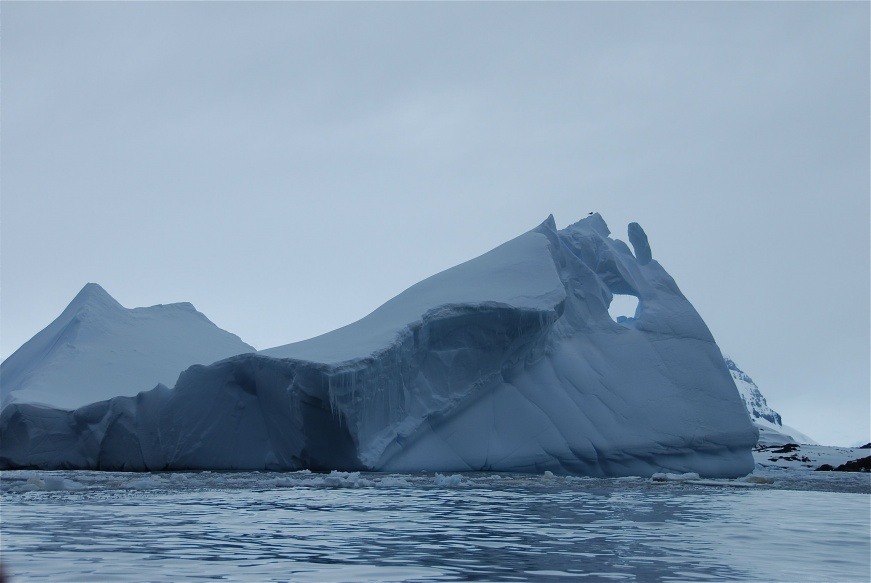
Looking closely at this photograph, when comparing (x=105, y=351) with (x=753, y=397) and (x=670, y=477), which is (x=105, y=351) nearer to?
(x=670, y=477)

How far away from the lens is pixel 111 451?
58.5ft

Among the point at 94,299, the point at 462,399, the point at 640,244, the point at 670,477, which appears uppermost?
the point at 640,244

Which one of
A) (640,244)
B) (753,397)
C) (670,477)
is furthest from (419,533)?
(753,397)

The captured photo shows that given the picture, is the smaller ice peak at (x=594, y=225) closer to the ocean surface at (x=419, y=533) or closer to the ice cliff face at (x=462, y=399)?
the ice cliff face at (x=462, y=399)

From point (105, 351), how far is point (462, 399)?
1041cm

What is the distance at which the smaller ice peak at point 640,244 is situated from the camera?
22.4 metres

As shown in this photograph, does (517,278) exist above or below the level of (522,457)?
above

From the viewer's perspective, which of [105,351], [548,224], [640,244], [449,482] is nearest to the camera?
[449,482]

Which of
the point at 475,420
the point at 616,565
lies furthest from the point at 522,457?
the point at 616,565

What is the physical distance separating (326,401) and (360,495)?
13.2 ft

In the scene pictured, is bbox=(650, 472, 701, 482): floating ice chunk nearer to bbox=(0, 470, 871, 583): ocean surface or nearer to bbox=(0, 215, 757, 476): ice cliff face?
bbox=(0, 215, 757, 476): ice cliff face

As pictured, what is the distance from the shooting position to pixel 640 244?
22438 mm

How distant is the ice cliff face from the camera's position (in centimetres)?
1577

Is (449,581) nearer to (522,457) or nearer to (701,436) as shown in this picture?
(522,457)
